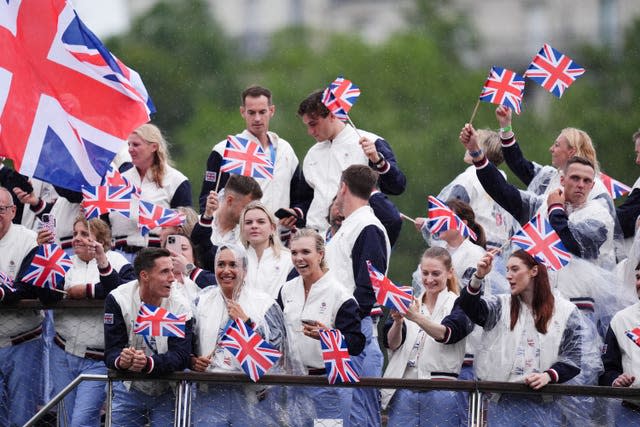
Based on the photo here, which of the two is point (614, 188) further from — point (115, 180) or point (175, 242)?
point (115, 180)

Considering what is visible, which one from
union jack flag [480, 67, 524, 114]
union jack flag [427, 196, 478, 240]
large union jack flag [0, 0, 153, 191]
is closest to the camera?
large union jack flag [0, 0, 153, 191]

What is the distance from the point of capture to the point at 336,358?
437 inches

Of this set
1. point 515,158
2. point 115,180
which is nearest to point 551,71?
point 515,158

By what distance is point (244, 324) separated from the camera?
1129 centimetres

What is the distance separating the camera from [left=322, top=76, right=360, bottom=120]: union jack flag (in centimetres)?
1280

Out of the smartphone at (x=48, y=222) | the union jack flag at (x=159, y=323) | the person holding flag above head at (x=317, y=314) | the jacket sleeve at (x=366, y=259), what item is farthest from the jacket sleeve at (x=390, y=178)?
the smartphone at (x=48, y=222)

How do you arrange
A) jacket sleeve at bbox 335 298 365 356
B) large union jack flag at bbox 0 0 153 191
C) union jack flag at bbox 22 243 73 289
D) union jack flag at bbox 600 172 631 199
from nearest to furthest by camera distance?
jacket sleeve at bbox 335 298 365 356 < large union jack flag at bbox 0 0 153 191 < union jack flag at bbox 22 243 73 289 < union jack flag at bbox 600 172 631 199

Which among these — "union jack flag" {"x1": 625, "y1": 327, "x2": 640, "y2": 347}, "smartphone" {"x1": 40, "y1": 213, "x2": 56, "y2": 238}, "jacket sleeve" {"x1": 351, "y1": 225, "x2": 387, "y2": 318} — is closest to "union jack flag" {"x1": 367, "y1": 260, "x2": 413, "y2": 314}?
"jacket sleeve" {"x1": 351, "y1": 225, "x2": 387, "y2": 318}

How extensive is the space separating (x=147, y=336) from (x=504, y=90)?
10.5ft

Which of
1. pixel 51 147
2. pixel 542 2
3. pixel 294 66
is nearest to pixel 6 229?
pixel 51 147

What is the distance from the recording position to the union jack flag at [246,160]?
42.7 ft

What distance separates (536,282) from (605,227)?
0.93 meters

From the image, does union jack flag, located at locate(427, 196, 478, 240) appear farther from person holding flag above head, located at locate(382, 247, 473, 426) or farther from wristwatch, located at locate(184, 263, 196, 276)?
wristwatch, located at locate(184, 263, 196, 276)

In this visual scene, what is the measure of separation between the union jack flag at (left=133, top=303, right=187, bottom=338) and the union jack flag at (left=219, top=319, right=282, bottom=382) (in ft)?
0.99
